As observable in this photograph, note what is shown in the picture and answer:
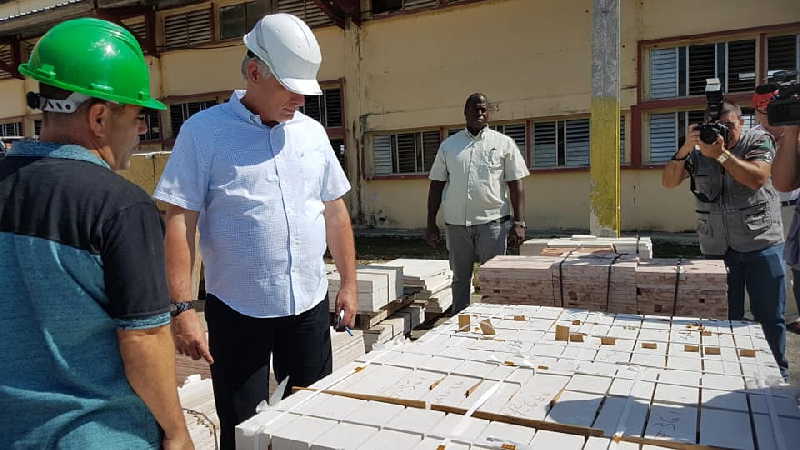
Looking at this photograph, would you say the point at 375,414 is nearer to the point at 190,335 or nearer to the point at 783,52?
the point at 190,335

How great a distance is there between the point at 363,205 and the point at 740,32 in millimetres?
7673

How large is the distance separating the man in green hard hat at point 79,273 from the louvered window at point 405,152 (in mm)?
10874

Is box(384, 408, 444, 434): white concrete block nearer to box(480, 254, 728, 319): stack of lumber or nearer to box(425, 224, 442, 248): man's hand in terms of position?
box(480, 254, 728, 319): stack of lumber

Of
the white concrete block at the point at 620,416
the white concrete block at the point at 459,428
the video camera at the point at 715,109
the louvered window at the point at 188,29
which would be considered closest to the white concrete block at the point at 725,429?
the white concrete block at the point at 620,416

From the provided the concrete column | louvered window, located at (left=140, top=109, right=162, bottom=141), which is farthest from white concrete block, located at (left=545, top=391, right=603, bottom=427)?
louvered window, located at (left=140, top=109, right=162, bottom=141)

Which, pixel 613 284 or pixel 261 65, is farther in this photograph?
pixel 613 284

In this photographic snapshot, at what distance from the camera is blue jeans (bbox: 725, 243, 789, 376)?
3.66 m

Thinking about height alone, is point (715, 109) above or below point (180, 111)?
below

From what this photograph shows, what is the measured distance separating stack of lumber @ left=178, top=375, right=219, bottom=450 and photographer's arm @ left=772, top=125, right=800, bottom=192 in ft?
10.2

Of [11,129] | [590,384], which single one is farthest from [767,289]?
[11,129]

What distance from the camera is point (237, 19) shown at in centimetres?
1376

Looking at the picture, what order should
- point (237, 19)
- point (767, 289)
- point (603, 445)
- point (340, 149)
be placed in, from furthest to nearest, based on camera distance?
point (237, 19) → point (340, 149) → point (767, 289) → point (603, 445)

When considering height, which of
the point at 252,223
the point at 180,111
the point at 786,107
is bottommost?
the point at 252,223

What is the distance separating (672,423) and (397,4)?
11.6 meters
